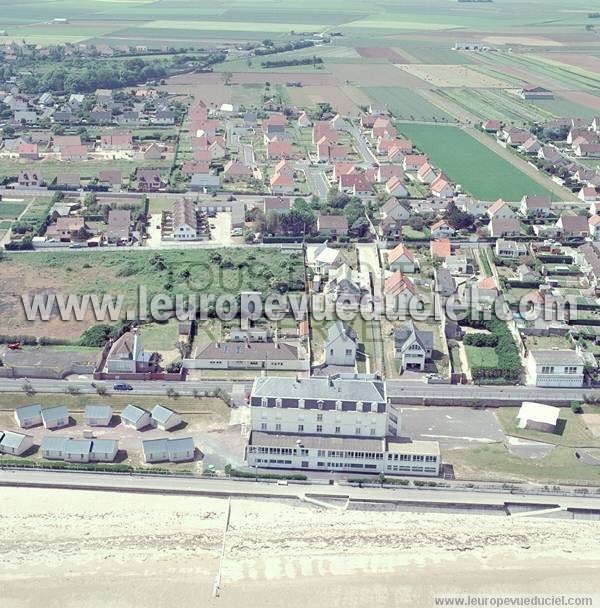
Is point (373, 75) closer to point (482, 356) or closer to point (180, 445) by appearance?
point (482, 356)

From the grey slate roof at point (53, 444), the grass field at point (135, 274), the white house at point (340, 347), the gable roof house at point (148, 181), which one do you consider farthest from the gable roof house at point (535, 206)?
the grey slate roof at point (53, 444)

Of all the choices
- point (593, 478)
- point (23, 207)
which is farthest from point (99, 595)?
point (23, 207)

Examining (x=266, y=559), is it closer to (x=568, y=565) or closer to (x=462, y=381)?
(x=568, y=565)

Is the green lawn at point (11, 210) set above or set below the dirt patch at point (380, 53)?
below

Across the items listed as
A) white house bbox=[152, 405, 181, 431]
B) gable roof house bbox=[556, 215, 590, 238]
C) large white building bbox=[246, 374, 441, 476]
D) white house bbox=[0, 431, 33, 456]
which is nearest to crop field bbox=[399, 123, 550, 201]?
gable roof house bbox=[556, 215, 590, 238]

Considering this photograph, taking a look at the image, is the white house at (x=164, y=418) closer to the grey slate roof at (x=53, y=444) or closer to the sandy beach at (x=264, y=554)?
the grey slate roof at (x=53, y=444)

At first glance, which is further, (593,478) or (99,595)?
(593,478)

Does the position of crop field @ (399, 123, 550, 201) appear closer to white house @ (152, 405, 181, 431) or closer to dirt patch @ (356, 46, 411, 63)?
white house @ (152, 405, 181, 431)
